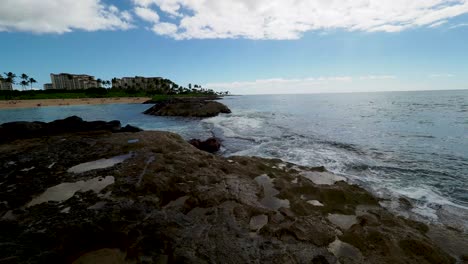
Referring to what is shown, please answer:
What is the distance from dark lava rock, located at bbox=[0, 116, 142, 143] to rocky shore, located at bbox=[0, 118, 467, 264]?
790cm

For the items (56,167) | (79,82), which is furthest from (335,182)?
(79,82)

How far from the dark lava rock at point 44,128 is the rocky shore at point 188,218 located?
790cm

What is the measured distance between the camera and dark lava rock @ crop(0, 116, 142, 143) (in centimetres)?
1680

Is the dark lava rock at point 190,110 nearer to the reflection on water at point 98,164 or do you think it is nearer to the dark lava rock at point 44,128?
the dark lava rock at point 44,128

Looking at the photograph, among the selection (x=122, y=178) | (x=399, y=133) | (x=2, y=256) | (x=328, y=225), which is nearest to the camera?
(x=2, y=256)

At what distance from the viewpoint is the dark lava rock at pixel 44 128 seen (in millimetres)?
16797

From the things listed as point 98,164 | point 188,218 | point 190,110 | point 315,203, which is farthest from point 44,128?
point 190,110

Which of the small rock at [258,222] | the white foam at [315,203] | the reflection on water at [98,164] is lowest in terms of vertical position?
the white foam at [315,203]

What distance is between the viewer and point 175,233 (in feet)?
18.6

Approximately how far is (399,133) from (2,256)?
29.9 meters

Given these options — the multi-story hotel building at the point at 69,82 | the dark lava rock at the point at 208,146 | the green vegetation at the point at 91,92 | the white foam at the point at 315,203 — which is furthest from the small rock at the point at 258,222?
the multi-story hotel building at the point at 69,82

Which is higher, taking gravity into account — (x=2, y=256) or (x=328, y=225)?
(x=2, y=256)

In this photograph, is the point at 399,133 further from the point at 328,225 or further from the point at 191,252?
the point at 191,252

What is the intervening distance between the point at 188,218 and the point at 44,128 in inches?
709
